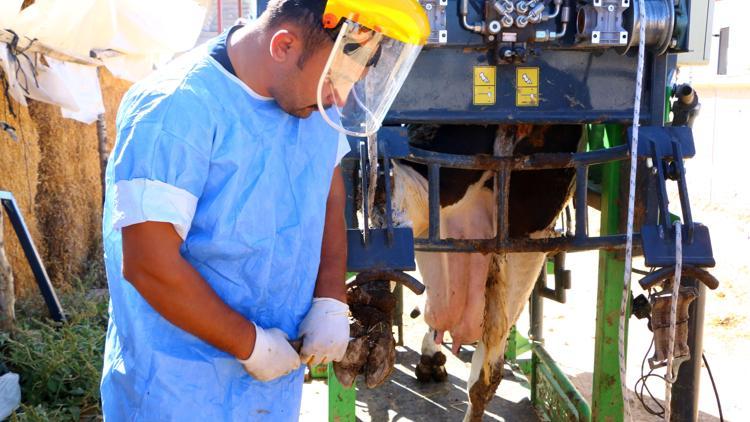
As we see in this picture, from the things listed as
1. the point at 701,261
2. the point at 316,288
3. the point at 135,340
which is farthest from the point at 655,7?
the point at 135,340

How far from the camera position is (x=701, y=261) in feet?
7.57

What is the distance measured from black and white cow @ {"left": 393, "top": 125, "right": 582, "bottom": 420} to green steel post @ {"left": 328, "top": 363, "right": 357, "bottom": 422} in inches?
29.1

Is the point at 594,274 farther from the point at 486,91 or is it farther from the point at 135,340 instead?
the point at 135,340

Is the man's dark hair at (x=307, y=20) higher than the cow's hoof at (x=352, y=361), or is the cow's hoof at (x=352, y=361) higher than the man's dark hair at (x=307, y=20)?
the man's dark hair at (x=307, y=20)

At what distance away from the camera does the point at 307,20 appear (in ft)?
5.35

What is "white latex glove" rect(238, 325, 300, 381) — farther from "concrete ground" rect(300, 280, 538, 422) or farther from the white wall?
the white wall

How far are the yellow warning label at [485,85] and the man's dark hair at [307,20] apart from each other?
3.96 feet

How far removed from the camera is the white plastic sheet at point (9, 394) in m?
3.56

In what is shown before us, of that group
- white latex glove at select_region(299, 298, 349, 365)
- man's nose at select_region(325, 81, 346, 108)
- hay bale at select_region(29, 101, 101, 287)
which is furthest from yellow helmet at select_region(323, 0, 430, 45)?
hay bale at select_region(29, 101, 101, 287)

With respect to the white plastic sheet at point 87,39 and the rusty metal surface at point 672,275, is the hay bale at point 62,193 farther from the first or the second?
the rusty metal surface at point 672,275

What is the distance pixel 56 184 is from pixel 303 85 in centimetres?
537

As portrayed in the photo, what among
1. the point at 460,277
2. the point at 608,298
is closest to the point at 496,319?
the point at 460,277

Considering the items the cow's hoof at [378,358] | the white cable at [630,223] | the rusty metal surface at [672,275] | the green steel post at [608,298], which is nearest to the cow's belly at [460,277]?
the green steel post at [608,298]

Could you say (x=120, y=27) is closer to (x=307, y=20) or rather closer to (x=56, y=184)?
(x=56, y=184)
